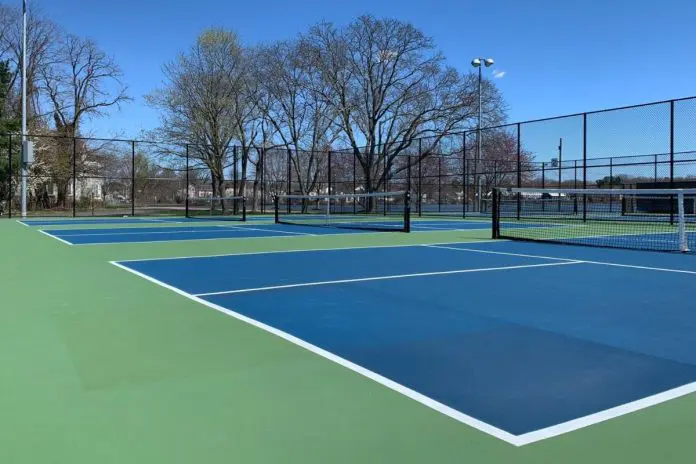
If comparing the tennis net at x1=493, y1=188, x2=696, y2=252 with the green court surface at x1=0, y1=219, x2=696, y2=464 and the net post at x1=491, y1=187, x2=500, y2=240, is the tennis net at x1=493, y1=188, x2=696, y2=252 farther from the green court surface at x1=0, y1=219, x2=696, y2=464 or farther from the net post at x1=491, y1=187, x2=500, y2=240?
the green court surface at x1=0, y1=219, x2=696, y2=464

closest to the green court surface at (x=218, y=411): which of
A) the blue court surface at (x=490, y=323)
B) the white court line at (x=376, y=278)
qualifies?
the blue court surface at (x=490, y=323)

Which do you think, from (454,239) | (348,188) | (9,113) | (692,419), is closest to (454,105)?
(348,188)

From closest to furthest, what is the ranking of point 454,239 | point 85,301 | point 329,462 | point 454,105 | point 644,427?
point 329,462
point 644,427
point 85,301
point 454,239
point 454,105

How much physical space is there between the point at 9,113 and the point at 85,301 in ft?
126

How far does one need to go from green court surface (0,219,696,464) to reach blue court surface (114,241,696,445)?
0.57 ft

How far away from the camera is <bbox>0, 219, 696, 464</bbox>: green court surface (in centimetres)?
240

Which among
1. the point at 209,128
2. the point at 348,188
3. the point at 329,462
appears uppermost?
the point at 209,128

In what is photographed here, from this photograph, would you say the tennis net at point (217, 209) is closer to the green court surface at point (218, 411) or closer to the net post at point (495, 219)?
the net post at point (495, 219)

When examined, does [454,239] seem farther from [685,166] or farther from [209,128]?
[209,128]

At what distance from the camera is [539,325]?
475 cm

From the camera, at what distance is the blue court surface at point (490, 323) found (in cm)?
307

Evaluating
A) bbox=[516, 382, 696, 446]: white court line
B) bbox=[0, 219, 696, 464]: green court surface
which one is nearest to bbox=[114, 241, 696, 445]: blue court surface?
bbox=[516, 382, 696, 446]: white court line

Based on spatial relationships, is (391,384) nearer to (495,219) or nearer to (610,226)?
(495,219)

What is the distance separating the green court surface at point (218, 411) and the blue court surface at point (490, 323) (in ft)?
0.57
